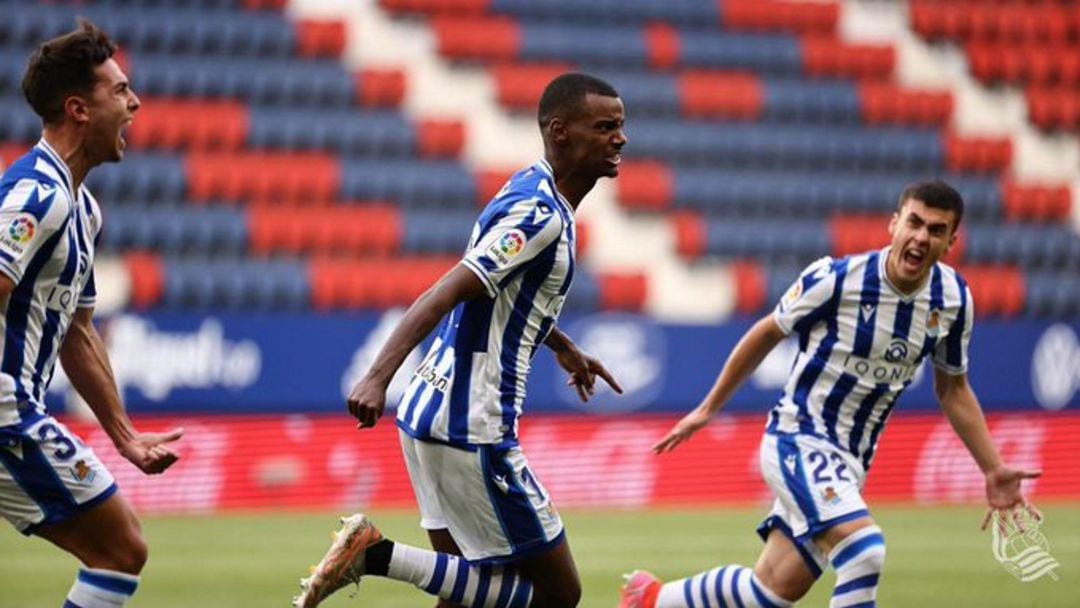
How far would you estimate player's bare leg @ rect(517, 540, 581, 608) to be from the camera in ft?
19.5

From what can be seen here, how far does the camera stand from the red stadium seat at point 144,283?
1795cm

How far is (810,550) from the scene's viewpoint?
6.80 metres

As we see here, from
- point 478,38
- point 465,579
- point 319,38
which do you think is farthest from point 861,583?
point 478,38

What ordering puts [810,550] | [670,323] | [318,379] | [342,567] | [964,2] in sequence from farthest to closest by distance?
[964,2]
[670,323]
[318,379]
[810,550]
[342,567]

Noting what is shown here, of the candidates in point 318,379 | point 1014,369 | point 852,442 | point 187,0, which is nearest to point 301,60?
point 187,0

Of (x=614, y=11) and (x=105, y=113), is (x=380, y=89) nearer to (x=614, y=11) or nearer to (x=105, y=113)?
(x=614, y=11)

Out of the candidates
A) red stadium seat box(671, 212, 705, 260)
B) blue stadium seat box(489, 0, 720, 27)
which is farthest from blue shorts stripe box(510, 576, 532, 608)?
blue stadium seat box(489, 0, 720, 27)

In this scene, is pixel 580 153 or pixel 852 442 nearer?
pixel 580 153

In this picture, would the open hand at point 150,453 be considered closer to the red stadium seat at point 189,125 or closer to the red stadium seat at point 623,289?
the red stadium seat at point 189,125

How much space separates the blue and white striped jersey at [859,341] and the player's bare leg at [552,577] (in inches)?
58.6

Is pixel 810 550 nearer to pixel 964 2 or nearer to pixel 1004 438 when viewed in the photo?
pixel 1004 438

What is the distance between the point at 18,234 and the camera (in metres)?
5.16

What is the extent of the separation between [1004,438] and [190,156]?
9374mm

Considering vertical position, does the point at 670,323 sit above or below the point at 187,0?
below
